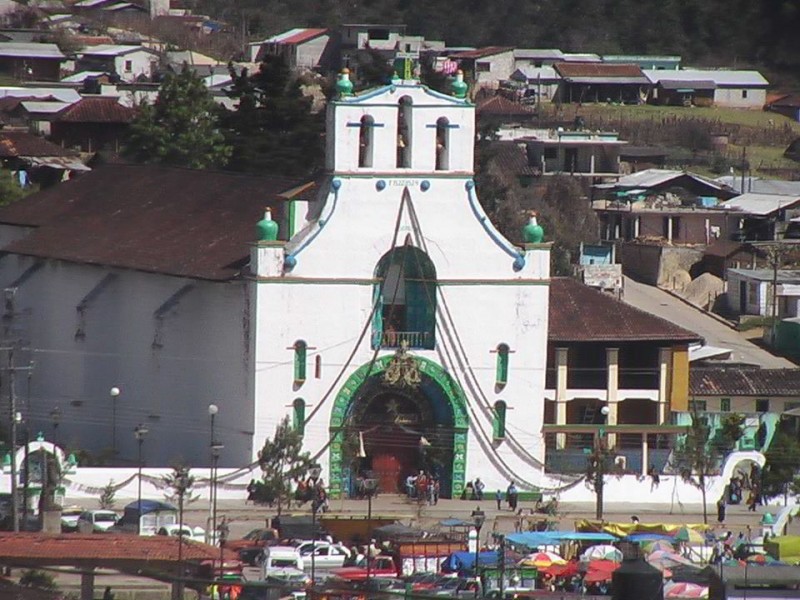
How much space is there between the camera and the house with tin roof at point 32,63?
99.6 meters

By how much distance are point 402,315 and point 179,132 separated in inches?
1094

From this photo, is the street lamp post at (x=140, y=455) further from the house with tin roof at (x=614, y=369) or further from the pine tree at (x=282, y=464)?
the house with tin roof at (x=614, y=369)

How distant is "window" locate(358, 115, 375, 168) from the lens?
159ft

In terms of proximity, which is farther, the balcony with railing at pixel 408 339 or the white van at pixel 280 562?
the balcony with railing at pixel 408 339

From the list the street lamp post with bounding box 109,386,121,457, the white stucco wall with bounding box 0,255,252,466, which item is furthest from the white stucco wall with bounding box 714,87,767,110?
the street lamp post with bounding box 109,386,121,457

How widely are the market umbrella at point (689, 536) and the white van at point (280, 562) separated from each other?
580 centimetres

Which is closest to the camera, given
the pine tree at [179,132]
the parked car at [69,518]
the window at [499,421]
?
the parked car at [69,518]

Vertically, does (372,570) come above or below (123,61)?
below

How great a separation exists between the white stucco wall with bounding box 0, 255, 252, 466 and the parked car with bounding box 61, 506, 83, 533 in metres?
4.23

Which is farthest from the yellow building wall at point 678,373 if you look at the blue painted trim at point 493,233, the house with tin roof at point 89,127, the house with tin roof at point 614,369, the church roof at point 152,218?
the house with tin roof at point 89,127

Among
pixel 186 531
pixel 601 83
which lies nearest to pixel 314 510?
pixel 186 531

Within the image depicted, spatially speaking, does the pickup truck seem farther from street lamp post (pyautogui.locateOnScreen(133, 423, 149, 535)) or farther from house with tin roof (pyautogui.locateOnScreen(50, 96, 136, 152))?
house with tin roof (pyautogui.locateOnScreen(50, 96, 136, 152))

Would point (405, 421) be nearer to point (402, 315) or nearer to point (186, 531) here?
point (402, 315)

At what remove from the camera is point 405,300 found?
162 ft
